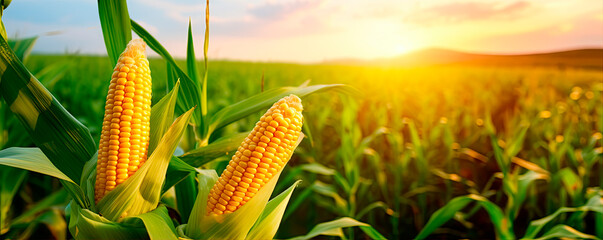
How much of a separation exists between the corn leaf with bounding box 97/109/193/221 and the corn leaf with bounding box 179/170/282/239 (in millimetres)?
129

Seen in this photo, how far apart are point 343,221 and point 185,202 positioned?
645 mm

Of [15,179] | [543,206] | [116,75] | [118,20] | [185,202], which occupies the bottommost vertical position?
[543,206]

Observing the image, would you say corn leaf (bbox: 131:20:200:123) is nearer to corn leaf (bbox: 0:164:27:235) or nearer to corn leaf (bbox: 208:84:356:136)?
corn leaf (bbox: 208:84:356:136)

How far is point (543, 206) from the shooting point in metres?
4.32

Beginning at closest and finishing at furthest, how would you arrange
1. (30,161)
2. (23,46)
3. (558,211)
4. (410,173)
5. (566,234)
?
(30,161) → (566,234) → (558,211) → (23,46) → (410,173)

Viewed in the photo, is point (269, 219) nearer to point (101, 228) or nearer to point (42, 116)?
point (101, 228)

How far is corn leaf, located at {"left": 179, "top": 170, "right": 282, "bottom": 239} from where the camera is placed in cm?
100

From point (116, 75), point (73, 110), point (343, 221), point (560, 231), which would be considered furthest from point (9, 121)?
point (560, 231)

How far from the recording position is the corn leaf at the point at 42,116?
3.39 feet

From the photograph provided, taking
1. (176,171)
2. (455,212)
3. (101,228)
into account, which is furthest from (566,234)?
(101,228)

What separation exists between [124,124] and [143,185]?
0.16 meters

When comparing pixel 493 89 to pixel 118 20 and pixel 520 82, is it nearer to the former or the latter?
pixel 520 82

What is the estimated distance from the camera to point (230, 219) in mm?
1002

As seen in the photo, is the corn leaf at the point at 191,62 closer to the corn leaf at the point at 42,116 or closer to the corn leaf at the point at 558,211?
the corn leaf at the point at 42,116
